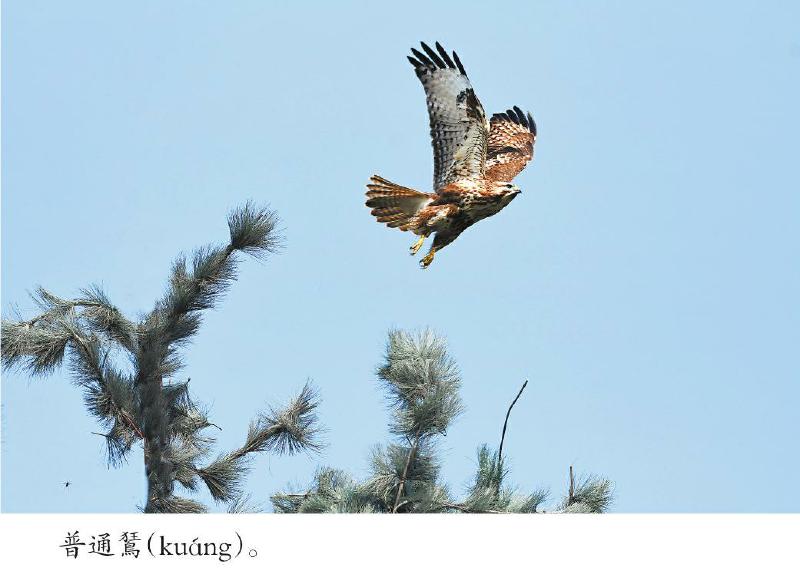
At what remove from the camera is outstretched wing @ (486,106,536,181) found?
10.4 metres

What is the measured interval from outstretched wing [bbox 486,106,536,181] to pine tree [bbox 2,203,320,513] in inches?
131

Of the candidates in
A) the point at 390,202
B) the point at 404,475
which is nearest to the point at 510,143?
the point at 390,202

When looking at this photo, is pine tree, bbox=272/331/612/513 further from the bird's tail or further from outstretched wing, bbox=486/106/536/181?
outstretched wing, bbox=486/106/536/181

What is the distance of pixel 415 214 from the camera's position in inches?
358

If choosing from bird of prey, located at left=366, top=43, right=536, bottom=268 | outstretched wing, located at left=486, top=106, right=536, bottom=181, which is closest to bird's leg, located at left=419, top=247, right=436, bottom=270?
bird of prey, located at left=366, top=43, right=536, bottom=268

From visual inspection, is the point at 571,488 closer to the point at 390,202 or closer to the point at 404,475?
the point at 404,475

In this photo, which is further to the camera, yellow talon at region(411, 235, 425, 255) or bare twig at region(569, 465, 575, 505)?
yellow talon at region(411, 235, 425, 255)

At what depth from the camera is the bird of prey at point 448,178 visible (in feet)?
29.7

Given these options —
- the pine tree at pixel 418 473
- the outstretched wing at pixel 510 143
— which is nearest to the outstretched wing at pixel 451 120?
the outstretched wing at pixel 510 143

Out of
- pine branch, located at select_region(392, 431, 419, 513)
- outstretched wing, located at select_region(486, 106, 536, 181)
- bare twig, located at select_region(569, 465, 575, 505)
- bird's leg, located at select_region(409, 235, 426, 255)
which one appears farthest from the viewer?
outstretched wing, located at select_region(486, 106, 536, 181)

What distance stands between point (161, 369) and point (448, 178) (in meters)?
2.90

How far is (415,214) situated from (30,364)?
3084mm

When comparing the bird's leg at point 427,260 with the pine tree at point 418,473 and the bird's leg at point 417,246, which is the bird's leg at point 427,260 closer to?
the bird's leg at point 417,246
